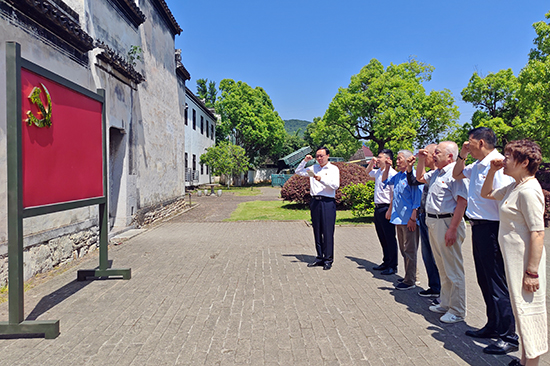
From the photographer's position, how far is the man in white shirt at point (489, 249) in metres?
3.31

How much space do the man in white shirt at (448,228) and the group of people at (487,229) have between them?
10mm

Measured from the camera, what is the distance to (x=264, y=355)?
3221 mm

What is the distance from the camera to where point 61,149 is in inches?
175

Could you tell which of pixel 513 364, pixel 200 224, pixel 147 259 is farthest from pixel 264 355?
pixel 200 224

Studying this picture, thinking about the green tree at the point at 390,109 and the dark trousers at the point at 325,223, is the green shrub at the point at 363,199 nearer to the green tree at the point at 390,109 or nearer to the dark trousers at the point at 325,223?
the dark trousers at the point at 325,223

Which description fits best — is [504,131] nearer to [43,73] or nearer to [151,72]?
[151,72]

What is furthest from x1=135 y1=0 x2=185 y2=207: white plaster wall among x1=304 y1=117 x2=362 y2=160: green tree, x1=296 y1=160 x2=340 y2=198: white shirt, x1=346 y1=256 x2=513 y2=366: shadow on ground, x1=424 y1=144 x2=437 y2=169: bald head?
x1=304 y1=117 x2=362 y2=160: green tree

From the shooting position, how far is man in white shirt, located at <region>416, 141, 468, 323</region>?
391 centimetres

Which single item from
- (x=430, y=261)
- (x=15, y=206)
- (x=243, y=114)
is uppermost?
(x=243, y=114)

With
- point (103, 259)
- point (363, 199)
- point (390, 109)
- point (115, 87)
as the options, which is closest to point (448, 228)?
point (103, 259)

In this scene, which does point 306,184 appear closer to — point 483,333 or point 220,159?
point 483,333

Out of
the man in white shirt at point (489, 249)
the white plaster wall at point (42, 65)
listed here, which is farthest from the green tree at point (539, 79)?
the white plaster wall at point (42, 65)

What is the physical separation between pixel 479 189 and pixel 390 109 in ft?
92.6

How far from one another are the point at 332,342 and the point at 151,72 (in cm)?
1147
